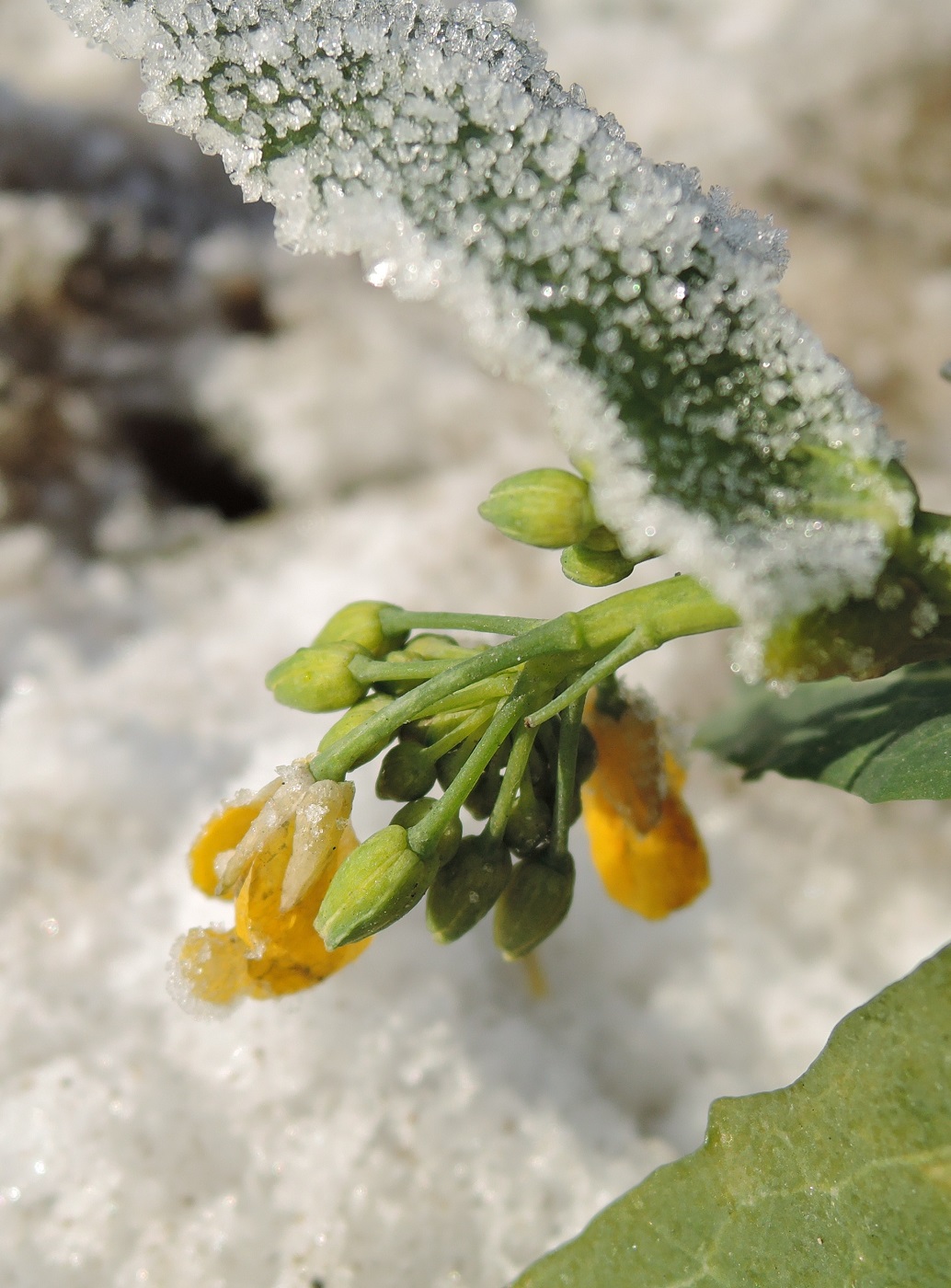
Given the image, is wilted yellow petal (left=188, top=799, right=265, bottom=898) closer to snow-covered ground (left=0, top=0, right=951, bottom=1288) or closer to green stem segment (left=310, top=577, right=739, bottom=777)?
green stem segment (left=310, top=577, right=739, bottom=777)

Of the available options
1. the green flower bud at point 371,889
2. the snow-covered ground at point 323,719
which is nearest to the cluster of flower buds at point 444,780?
the green flower bud at point 371,889

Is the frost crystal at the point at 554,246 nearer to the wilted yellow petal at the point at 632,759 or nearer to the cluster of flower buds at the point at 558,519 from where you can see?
the cluster of flower buds at the point at 558,519

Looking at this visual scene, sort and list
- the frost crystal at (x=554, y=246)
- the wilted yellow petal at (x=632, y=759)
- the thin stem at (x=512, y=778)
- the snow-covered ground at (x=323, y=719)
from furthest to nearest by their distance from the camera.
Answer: the snow-covered ground at (x=323, y=719), the wilted yellow petal at (x=632, y=759), the thin stem at (x=512, y=778), the frost crystal at (x=554, y=246)

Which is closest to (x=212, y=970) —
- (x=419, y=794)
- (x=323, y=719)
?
(x=419, y=794)

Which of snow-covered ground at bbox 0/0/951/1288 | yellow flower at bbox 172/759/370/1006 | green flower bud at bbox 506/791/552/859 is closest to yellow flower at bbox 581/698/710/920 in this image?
green flower bud at bbox 506/791/552/859

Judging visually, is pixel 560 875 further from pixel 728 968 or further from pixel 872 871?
pixel 872 871

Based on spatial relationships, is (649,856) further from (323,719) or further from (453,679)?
(323,719)
